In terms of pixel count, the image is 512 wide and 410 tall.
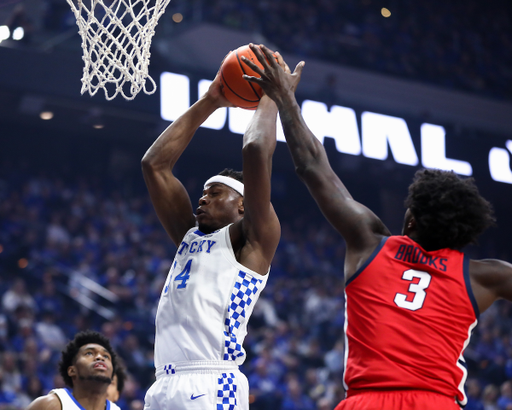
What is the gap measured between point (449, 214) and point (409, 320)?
1.31 feet

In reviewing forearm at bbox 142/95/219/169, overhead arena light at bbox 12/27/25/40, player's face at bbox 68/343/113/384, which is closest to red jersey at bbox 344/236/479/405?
forearm at bbox 142/95/219/169

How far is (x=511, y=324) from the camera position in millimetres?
13148

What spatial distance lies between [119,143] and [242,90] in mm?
10032

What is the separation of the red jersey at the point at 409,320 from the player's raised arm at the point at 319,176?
94 mm

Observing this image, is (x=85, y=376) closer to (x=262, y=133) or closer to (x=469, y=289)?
(x=262, y=133)

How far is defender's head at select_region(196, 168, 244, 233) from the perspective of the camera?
3.23m

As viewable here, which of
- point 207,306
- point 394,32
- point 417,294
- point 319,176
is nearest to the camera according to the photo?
point 417,294

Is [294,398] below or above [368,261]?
below

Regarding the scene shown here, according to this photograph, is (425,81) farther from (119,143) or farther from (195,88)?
(119,143)

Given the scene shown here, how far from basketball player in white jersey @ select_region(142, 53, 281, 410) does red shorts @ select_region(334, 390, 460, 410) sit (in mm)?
905

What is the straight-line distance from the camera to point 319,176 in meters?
2.36

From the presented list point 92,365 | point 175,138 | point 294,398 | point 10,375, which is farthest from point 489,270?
point 294,398

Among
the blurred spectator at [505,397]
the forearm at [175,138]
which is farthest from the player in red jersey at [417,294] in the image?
the blurred spectator at [505,397]

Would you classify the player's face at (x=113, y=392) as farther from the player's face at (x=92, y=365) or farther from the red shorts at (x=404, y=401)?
the red shorts at (x=404, y=401)
